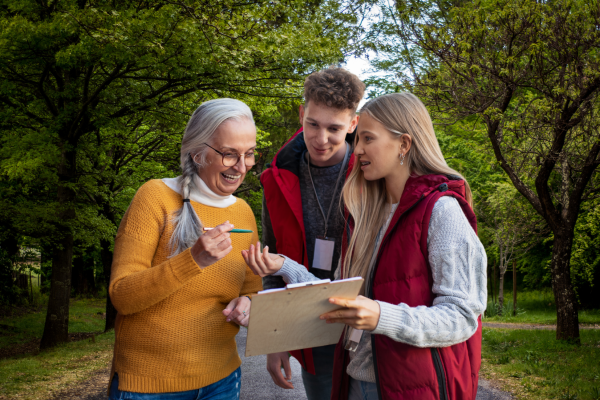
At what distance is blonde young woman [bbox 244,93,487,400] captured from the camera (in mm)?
1742

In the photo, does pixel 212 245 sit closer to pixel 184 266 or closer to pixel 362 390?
pixel 184 266

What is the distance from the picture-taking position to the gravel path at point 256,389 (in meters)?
6.45

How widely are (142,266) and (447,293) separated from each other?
4.02 ft

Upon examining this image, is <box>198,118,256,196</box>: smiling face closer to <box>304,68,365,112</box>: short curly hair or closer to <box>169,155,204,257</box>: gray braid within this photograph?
<box>169,155,204,257</box>: gray braid

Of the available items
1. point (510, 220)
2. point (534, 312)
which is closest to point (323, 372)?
point (510, 220)

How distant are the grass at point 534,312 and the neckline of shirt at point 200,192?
18.0m

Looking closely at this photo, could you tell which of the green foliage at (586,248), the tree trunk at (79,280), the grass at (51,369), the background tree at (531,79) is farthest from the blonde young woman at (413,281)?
the tree trunk at (79,280)

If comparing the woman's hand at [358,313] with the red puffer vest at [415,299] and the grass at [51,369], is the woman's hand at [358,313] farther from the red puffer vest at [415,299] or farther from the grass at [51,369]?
the grass at [51,369]

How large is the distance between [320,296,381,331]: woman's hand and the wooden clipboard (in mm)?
27

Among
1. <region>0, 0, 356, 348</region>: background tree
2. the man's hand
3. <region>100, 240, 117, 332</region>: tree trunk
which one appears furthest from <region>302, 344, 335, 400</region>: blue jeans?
<region>100, 240, 117, 332</region>: tree trunk

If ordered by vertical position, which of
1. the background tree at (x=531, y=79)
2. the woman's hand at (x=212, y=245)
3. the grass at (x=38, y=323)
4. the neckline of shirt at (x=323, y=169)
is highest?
the background tree at (x=531, y=79)

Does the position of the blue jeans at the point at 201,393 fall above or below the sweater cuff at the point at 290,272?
below

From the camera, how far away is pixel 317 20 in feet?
41.9

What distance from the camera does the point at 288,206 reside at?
301 centimetres
